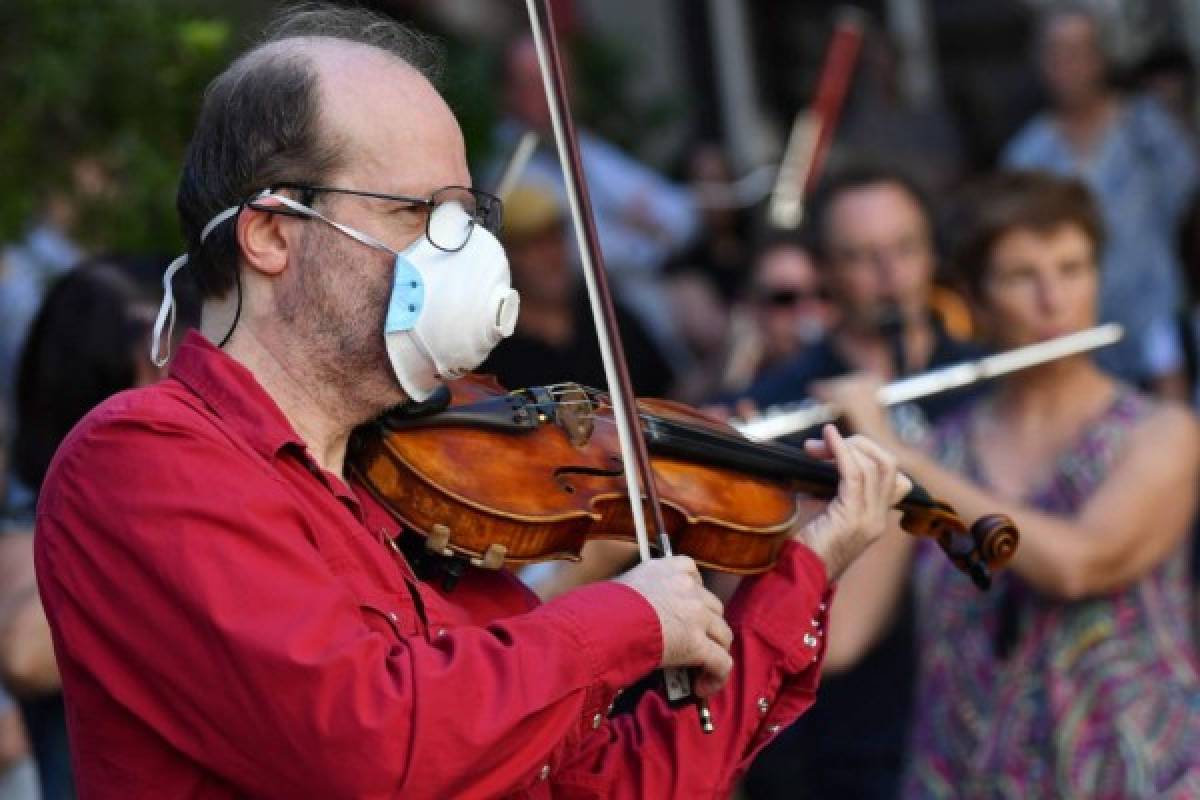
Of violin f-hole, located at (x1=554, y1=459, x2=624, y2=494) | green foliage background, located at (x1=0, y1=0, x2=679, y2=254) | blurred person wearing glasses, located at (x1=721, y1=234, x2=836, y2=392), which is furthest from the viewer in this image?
blurred person wearing glasses, located at (x1=721, y1=234, x2=836, y2=392)

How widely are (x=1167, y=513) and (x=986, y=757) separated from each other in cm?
63

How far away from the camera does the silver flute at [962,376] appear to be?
458 cm

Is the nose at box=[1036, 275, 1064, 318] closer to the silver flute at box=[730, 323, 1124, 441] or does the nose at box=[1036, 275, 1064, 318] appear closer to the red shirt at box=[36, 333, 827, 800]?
the silver flute at box=[730, 323, 1124, 441]

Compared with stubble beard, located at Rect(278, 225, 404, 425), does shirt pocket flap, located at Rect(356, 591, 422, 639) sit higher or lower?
lower

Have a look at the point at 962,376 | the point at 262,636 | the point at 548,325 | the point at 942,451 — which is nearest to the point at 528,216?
the point at 548,325

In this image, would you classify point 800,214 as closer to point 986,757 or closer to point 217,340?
point 986,757

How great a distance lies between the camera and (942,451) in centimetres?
477

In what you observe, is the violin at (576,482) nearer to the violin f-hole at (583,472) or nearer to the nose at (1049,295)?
the violin f-hole at (583,472)

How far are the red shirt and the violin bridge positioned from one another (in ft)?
1.40

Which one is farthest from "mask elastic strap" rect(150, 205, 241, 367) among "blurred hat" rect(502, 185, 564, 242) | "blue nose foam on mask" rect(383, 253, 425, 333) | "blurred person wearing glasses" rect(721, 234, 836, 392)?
"blurred person wearing glasses" rect(721, 234, 836, 392)

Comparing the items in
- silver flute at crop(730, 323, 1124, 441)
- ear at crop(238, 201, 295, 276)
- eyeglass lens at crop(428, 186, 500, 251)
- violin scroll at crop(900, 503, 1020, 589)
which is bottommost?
silver flute at crop(730, 323, 1124, 441)

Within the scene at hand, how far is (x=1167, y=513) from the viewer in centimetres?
450

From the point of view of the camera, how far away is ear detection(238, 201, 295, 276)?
2.71 metres

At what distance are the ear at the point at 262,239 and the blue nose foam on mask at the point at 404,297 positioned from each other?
15cm
